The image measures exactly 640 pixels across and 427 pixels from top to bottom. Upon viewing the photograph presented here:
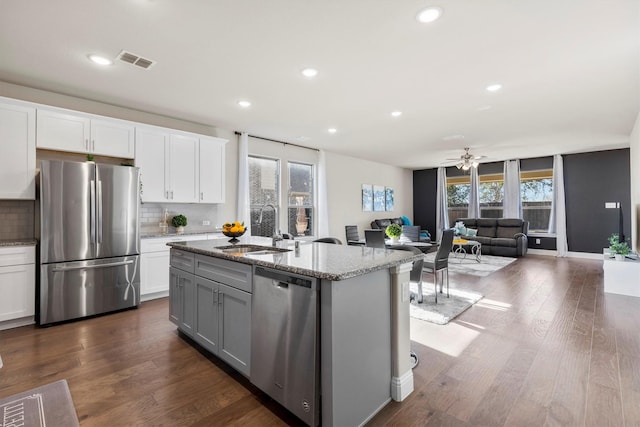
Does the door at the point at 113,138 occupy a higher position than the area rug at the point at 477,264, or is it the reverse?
the door at the point at 113,138

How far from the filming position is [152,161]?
4430 mm

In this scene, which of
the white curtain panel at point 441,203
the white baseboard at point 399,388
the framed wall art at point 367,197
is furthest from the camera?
the white curtain panel at point 441,203

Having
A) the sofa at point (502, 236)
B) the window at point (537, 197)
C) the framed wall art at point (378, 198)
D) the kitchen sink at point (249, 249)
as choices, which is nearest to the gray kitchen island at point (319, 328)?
the kitchen sink at point (249, 249)

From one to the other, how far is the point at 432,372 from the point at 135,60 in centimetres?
384

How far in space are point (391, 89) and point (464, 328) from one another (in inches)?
111

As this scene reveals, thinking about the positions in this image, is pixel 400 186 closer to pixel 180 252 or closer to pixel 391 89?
pixel 391 89

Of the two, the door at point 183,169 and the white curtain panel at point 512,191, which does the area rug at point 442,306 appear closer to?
the door at point 183,169

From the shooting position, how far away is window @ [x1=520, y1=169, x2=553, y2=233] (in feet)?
28.2

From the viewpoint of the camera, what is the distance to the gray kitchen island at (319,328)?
1.70 m

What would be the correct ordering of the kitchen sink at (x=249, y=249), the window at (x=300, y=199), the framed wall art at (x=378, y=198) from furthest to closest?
the framed wall art at (x=378, y=198) → the window at (x=300, y=199) → the kitchen sink at (x=249, y=249)

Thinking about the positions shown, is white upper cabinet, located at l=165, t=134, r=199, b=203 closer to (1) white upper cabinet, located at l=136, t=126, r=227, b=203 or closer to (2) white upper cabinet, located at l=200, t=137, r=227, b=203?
(1) white upper cabinet, located at l=136, t=126, r=227, b=203

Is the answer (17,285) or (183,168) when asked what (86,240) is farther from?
(183,168)

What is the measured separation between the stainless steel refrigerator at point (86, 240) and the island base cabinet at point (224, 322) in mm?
1754

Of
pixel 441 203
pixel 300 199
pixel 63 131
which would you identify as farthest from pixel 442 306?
pixel 441 203
